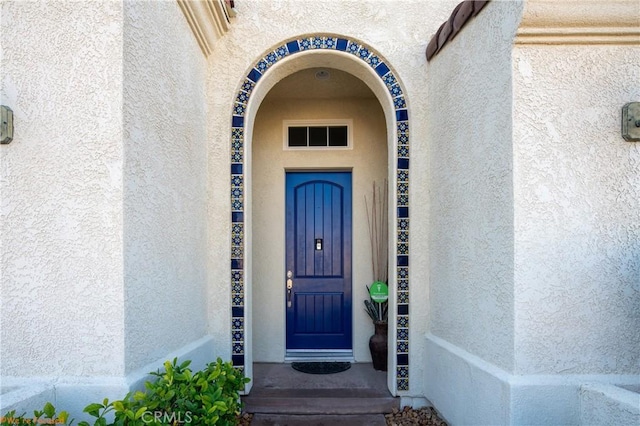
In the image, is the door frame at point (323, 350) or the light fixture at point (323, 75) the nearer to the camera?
the light fixture at point (323, 75)

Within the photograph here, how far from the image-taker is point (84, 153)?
246 cm

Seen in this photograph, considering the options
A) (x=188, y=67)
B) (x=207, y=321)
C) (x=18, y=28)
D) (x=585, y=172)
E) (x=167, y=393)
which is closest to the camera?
(x=167, y=393)

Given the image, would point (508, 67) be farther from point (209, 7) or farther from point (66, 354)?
point (66, 354)

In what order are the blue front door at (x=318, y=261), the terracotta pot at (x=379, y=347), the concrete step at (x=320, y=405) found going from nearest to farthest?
the concrete step at (x=320, y=405) < the terracotta pot at (x=379, y=347) < the blue front door at (x=318, y=261)

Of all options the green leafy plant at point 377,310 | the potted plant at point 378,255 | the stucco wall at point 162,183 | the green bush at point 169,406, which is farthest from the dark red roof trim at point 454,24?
the green bush at point 169,406

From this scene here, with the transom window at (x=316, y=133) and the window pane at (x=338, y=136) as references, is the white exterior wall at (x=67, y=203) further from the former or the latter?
the window pane at (x=338, y=136)

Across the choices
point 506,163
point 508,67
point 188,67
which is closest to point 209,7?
point 188,67

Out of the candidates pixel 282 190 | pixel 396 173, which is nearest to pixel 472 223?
pixel 396 173

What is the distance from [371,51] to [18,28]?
121 inches

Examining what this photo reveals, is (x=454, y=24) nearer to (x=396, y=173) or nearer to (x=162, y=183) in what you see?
(x=396, y=173)

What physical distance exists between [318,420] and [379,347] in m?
1.38

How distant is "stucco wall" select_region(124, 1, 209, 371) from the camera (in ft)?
8.38

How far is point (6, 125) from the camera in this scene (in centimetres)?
242

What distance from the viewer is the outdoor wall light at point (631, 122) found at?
2633 mm
